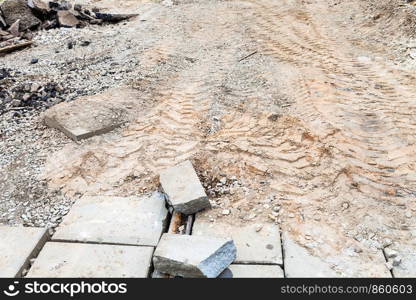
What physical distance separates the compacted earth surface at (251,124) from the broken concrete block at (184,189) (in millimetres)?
160

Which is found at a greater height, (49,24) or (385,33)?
(385,33)

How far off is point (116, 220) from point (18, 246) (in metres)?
0.88

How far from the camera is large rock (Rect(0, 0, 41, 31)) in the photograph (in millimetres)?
8922

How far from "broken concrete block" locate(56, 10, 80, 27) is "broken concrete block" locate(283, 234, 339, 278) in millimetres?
7704

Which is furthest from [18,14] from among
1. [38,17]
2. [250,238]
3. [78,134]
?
[250,238]

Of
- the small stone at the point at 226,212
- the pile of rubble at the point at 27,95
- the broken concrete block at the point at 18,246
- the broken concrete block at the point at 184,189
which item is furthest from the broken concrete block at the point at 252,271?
the pile of rubble at the point at 27,95

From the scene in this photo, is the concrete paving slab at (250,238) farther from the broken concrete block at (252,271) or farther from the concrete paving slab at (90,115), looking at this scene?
the concrete paving slab at (90,115)

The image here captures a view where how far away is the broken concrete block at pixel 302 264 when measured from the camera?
10.6 ft

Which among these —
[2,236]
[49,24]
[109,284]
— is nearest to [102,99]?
[2,236]

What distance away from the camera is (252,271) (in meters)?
3.28

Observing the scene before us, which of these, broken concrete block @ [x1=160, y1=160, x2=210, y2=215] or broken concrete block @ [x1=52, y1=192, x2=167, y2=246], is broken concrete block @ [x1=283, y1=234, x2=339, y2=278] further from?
broken concrete block @ [x1=52, y1=192, x2=167, y2=246]

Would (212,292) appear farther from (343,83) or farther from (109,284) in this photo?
(343,83)

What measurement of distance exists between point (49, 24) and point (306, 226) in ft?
26.1

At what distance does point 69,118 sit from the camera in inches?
204
